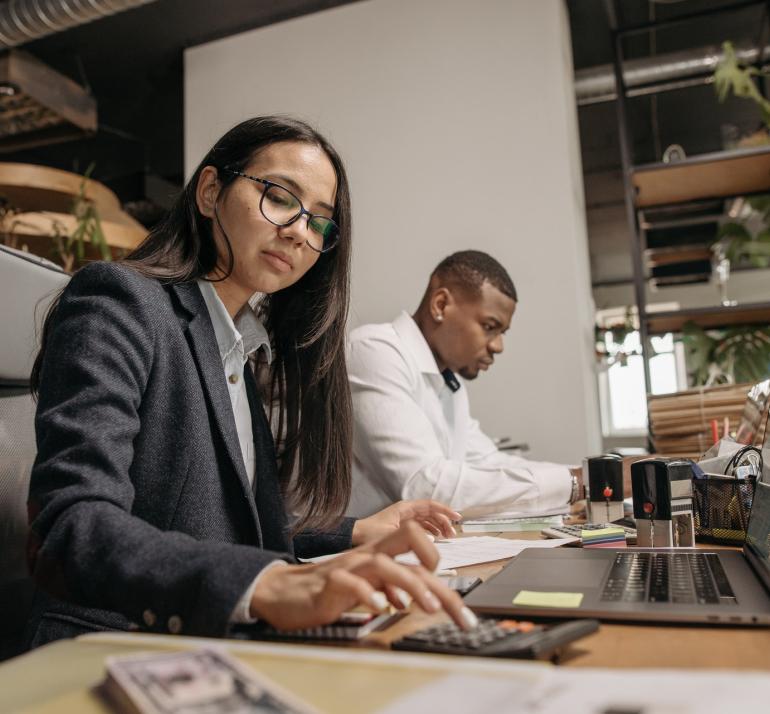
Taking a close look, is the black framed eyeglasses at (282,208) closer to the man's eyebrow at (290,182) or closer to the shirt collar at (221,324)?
the man's eyebrow at (290,182)

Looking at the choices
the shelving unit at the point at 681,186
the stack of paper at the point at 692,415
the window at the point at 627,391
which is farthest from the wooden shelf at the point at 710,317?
the window at the point at 627,391

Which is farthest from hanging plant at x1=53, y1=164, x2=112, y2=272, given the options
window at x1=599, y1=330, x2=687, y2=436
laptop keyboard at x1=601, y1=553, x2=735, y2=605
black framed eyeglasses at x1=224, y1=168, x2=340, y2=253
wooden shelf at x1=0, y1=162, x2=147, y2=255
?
window at x1=599, y1=330, x2=687, y2=436

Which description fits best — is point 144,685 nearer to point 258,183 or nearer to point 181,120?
point 258,183

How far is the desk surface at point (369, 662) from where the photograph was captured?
0.44 metres

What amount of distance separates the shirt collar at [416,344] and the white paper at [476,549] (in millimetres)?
971

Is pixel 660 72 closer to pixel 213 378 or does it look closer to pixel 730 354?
pixel 730 354

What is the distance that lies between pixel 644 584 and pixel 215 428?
0.59 m

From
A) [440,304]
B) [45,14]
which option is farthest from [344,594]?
[45,14]

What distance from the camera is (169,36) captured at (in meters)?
3.77

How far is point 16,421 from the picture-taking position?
108cm

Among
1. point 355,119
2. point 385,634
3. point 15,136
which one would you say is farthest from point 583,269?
point 15,136

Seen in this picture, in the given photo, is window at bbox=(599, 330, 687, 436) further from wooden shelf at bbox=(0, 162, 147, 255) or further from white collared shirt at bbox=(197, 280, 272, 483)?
white collared shirt at bbox=(197, 280, 272, 483)

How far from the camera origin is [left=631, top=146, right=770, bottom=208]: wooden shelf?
2754mm

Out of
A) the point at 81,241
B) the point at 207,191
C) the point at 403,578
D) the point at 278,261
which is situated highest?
the point at 81,241
